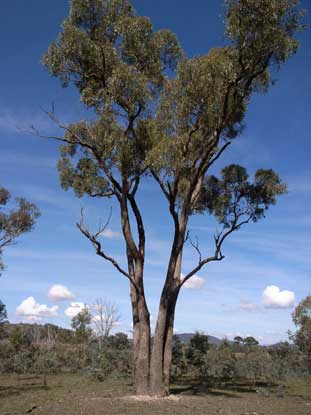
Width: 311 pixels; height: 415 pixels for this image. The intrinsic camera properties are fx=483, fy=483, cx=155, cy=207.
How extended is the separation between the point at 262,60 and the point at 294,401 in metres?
9.94

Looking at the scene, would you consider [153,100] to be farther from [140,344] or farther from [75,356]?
[75,356]

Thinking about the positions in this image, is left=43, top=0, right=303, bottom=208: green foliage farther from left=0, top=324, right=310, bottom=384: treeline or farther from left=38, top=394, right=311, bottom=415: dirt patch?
left=0, top=324, right=310, bottom=384: treeline

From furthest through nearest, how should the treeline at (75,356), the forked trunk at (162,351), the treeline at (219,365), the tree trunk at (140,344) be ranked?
the treeline at (219,365), the treeline at (75,356), the tree trunk at (140,344), the forked trunk at (162,351)

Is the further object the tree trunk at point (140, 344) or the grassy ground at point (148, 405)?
the tree trunk at point (140, 344)

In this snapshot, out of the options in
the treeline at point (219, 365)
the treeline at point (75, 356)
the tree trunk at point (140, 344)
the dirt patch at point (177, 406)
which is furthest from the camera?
the treeline at point (219, 365)

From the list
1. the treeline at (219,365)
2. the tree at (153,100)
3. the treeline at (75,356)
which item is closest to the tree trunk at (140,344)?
the tree at (153,100)

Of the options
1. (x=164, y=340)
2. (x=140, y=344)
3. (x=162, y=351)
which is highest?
(x=164, y=340)

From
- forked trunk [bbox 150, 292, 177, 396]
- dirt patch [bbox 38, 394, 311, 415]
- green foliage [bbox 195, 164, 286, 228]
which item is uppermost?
green foliage [bbox 195, 164, 286, 228]

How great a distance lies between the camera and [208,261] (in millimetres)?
14297

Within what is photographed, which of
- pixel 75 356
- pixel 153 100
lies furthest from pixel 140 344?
pixel 75 356

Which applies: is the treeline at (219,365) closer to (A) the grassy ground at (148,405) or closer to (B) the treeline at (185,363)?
(B) the treeline at (185,363)

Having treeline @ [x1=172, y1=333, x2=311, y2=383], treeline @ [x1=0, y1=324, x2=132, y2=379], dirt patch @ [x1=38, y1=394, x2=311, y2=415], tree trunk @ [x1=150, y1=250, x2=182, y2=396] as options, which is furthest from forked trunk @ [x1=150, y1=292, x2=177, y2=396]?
treeline @ [x1=172, y1=333, x2=311, y2=383]

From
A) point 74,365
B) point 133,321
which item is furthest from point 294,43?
point 74,365

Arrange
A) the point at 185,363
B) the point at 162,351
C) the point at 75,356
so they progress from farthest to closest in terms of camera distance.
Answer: the point at 75,356, the point at 185,363, the point at 162,351
